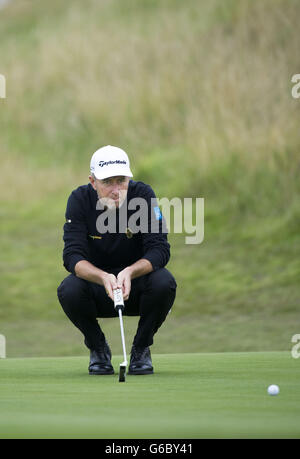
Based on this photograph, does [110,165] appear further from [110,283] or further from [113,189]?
[110,283]

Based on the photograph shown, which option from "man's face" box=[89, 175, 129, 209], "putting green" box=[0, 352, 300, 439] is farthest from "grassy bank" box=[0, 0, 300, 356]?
"man's face" box=[89, 175, 129, 209]

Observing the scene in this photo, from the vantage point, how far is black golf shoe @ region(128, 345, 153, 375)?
524 centimetres

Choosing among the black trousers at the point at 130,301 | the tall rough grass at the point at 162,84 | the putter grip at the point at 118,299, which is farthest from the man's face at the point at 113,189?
the tall rough grass at the point at 162,84

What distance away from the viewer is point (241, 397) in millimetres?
4047

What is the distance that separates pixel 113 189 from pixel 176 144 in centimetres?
1390

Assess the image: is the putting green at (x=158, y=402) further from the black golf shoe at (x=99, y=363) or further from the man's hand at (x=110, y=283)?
the man's hand at (x=110, y=283)

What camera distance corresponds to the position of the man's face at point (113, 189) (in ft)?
17.0

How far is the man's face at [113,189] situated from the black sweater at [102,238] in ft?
0.23

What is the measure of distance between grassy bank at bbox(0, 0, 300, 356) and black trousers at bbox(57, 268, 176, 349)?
514 cm

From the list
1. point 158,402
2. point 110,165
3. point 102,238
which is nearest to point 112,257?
point 102,238

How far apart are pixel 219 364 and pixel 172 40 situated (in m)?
17.5

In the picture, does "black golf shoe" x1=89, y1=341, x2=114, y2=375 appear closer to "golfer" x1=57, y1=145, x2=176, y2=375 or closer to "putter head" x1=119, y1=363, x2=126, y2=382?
"golfer" x1=57, y1=145, x2=176, y2=375

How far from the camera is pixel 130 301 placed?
5328 millimetres

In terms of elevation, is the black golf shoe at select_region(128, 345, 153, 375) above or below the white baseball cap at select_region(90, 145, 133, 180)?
below
